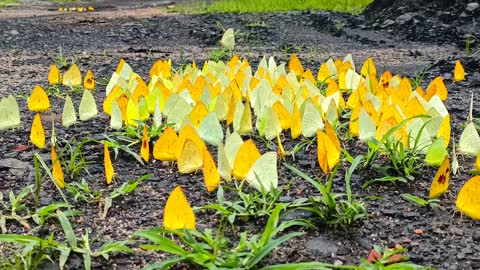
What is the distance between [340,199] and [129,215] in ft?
1.96

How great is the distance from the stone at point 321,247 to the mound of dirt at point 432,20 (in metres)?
4.25

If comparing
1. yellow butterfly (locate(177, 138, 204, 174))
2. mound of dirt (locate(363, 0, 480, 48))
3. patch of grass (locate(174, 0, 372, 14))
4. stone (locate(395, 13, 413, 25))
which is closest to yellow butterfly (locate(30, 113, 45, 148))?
yellow butterfly (locate(177, 138, 204, 174))

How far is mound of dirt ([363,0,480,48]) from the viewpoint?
5.65 metres

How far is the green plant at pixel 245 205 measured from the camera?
147 cm

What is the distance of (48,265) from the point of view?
50.1 inches

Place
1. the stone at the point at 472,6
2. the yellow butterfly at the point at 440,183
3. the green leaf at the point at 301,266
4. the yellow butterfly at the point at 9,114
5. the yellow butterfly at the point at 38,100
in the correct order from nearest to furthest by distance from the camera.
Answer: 1. the green leaf at the point at 301,266
2. the yellow butterfly at the point at 440,183
3. the yellow butterfly at the point at 9,114
4. the yellow butterfly at the point at 38,100
5. the stone at the point at 472,6

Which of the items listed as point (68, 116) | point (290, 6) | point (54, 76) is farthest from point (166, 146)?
point (290, 6)

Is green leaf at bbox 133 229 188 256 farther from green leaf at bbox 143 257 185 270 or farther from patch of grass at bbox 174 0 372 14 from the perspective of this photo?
patch of grass at bbox 174 0 372 14

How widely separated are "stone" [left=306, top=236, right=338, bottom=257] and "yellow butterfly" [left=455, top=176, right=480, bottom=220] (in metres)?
0.39

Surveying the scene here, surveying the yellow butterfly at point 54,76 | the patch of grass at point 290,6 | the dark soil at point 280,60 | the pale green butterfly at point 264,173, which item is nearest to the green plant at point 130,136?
the dark soil at point 280,60

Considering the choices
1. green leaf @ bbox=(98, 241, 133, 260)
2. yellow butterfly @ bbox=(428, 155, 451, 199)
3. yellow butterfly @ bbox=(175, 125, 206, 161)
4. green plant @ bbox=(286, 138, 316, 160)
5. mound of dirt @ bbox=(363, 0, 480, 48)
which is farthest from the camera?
mound of dirt @ bbox=(363, 0, 480, 48)

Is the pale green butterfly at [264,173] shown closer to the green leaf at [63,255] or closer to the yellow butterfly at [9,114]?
the green leaf at [63,255]

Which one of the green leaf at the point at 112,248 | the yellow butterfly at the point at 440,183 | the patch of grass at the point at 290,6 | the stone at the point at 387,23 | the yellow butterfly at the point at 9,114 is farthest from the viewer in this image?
the patch of grass at the point at 290,6

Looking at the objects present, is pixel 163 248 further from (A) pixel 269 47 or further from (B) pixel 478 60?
(A) pixel 269 47
